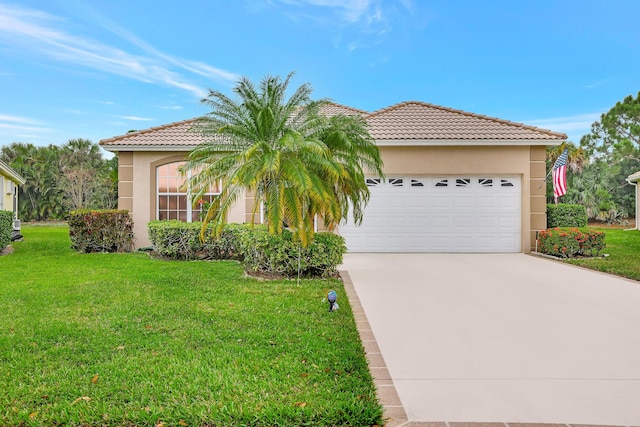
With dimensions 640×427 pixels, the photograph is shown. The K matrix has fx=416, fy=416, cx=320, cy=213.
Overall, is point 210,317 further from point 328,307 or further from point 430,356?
point 430,356

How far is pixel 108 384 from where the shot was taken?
3.63 m

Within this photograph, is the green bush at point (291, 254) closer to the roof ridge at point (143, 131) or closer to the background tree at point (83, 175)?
the roof ridge at point (143, 131)

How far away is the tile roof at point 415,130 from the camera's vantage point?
13.5 metres

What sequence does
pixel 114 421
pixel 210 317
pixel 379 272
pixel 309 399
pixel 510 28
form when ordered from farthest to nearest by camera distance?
1. pixel 510 28
2. pixel 379 272
3. pixel 210 317
4. pixel 309 399
5. pixel 114 421

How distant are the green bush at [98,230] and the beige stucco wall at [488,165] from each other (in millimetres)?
8901

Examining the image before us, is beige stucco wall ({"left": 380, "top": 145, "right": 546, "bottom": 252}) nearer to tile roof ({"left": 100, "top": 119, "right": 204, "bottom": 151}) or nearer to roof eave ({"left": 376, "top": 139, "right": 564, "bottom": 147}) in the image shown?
roof eave ({"left": 376, "top": 139, "right": 564, "bottom": 147})

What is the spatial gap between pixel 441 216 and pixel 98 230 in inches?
440

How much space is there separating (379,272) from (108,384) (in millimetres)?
7177

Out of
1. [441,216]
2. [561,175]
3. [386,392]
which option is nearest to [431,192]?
[441,216]

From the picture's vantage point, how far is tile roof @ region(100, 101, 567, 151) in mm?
13539

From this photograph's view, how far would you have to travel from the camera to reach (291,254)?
8633 mm

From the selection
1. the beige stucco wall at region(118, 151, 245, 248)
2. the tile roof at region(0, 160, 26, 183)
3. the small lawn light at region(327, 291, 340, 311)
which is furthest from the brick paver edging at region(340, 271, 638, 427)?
the tile roof at region(0, 160, 26, 183)

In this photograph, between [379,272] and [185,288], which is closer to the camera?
[185,288]

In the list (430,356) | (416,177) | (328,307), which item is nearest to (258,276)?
(328,307)
